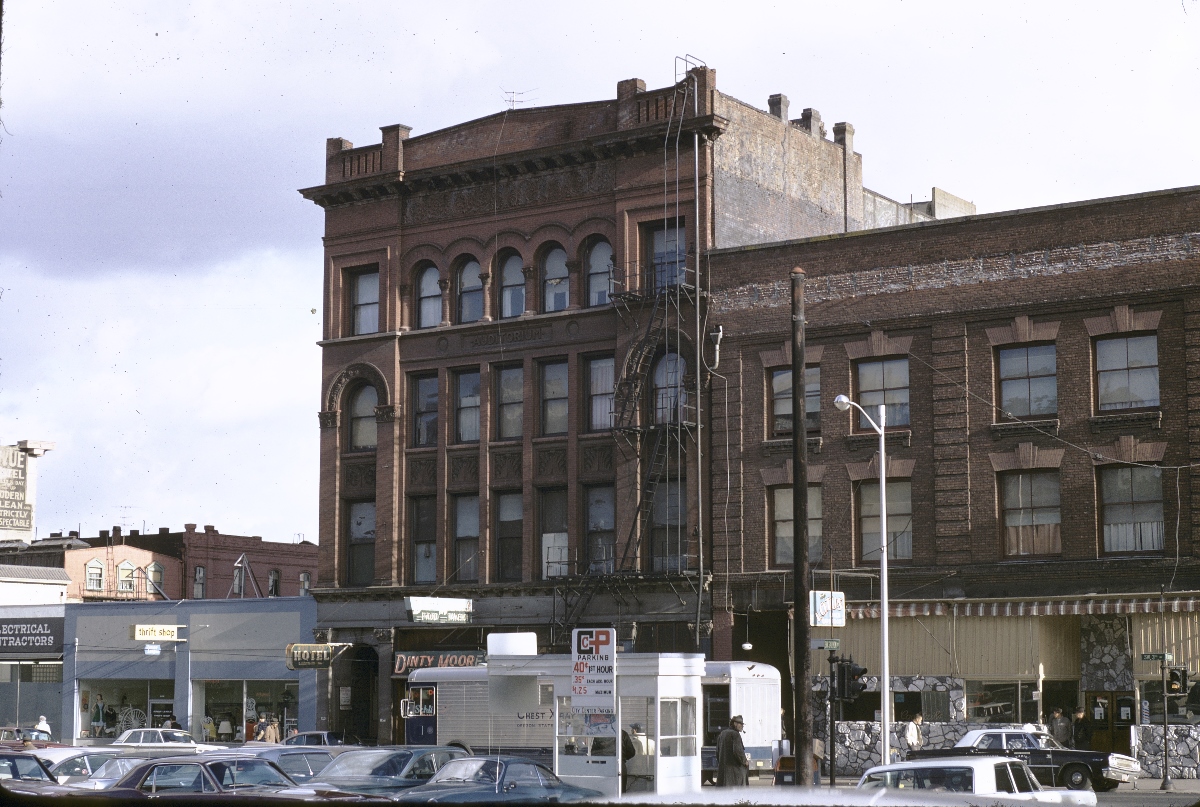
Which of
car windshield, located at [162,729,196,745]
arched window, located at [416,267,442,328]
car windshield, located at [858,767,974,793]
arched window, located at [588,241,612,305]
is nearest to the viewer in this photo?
car windshield, located at [858,767,974,793]

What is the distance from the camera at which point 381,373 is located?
48.7 metres

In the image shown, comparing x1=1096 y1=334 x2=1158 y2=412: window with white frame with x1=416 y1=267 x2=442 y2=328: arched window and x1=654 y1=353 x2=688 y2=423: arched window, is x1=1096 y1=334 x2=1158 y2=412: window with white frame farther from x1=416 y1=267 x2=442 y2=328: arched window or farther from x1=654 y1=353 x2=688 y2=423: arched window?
x1=416 y1=267 x2=442 y2=328: arched window

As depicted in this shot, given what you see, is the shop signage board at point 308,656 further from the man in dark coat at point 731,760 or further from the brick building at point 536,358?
the man in dark coat at point 731,760

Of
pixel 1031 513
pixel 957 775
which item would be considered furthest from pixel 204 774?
pixel 1031 513

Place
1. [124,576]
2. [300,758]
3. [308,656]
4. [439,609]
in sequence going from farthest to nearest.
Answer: [124,576], [308,656], [439,609], [300,758]

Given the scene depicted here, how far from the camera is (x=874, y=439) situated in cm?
3981

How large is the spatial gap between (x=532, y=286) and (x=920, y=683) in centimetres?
1719

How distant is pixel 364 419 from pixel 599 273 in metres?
10.1

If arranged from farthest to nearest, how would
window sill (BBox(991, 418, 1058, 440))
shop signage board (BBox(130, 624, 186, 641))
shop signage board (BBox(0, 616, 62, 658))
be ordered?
1. shop signage board (BBox(0, 616, 62, 658))
2. shop signage board (BBox(130, 624, 186, 641))
3. window sill (BBox(991, 418, 1058, 440))

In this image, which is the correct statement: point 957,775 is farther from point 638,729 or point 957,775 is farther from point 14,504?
point 14,504

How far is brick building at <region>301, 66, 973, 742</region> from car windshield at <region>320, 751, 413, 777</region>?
20820 mm

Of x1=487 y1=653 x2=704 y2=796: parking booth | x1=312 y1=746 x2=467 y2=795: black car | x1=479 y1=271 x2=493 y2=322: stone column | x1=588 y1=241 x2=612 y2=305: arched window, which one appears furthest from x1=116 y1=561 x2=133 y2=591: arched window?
x1=312 y1=746 x2=467 y2=795: black car

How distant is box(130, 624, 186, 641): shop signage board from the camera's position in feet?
169

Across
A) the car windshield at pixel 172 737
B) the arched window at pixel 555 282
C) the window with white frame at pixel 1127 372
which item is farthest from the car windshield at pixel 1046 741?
the car windshield at pixel 172 737
